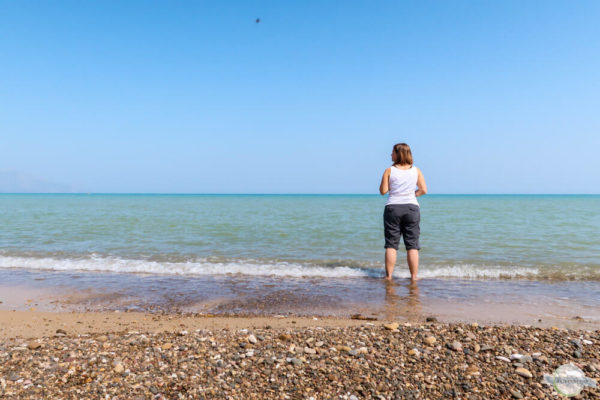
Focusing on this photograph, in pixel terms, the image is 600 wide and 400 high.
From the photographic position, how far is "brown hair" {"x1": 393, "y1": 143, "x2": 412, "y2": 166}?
658 cm

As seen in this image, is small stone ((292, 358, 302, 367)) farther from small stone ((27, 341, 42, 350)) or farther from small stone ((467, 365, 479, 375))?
small stone ((27, 341, 42, 350))

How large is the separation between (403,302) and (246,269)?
3.66 meters

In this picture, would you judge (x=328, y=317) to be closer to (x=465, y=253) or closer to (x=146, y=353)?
(x=146, y=353)

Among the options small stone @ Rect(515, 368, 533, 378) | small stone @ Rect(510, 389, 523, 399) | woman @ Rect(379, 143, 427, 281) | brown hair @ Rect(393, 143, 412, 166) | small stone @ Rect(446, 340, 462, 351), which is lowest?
small stone @ Rect(510, 389, 523, 399)

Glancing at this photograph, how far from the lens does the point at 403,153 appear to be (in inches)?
260

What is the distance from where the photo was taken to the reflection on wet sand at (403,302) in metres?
5.07

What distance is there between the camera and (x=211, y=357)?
3.20m

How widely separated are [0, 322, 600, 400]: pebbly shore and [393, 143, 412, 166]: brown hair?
11.0ft

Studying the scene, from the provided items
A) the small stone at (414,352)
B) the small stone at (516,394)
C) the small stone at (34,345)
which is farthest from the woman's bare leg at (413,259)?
the small stone at (34,345)

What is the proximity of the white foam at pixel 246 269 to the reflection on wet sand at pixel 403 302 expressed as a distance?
0.90 metres

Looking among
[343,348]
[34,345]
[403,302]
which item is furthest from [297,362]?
[403,302]

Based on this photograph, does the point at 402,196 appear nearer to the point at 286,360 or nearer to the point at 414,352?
the point at 414,352

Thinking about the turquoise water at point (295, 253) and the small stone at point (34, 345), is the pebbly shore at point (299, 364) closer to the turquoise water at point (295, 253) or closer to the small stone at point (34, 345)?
the small stone at point (34, 345)

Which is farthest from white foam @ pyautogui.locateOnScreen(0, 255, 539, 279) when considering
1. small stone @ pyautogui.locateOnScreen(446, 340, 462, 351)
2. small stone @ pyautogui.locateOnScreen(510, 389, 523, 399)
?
small stone @ pyautogui.locateOnScreen(510, 389, 523, 399)
